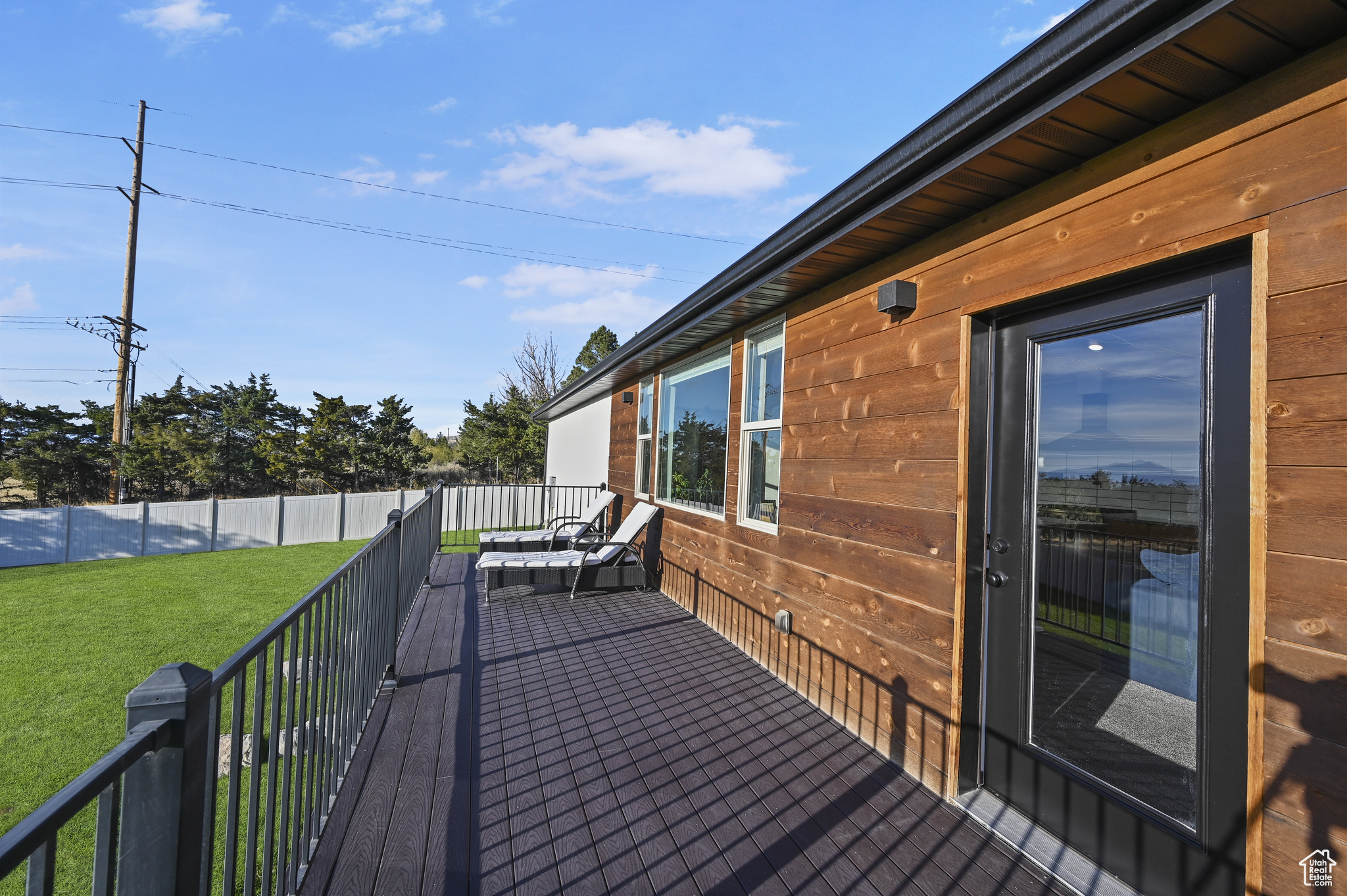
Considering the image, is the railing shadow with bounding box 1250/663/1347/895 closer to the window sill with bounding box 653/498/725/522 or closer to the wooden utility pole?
the window sill with bounding box 653/498/725/522

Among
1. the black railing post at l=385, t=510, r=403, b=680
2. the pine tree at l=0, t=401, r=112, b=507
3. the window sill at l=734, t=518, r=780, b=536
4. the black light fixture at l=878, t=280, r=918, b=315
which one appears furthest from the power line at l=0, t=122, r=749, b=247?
the black light fixture at l=878, t=280, r=918, b=315

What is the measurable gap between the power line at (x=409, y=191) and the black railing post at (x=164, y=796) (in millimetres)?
16188

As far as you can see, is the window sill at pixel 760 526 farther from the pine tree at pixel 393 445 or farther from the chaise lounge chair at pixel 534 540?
the pine tree at pixel 393 445

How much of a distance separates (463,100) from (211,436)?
14.9 m

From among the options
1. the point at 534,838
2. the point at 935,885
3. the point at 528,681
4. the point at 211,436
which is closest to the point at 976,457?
the point at 935,885

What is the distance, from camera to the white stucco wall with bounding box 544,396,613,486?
9148mm

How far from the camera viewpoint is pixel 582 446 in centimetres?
1070

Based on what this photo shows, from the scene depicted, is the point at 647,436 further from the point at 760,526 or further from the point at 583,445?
the point at 583,445

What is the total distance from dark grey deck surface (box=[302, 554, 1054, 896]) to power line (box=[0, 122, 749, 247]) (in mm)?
14250

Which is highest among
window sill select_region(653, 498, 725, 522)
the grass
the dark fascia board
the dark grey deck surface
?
the dark fascia board

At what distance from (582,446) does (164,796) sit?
32.2 ft

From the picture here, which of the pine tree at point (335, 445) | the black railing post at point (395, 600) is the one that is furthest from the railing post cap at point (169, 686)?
the pine tree at point (335, 445)

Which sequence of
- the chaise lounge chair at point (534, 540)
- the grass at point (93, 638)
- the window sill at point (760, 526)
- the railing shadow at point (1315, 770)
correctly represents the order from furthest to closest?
the chaise lounge chair at point (534, 540), the window sill at point (760, 526), the grass at point (93, 638), the railing shadow at point (1315, 770)

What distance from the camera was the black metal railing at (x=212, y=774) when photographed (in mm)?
782
